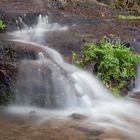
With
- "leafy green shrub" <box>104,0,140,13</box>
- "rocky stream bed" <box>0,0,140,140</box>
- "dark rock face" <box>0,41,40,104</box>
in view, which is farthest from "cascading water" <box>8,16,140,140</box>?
"leafy green shrub" <box>104,0,140,13</box>

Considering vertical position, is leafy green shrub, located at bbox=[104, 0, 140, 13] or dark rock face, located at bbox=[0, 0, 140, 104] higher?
dark rock face, located at bbox=[0, 0, 140, 104]

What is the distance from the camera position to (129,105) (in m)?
9.43

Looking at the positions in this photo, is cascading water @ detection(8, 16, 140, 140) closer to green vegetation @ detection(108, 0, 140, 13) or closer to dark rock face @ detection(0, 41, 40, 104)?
dark rock face @ detection(0, 41, 40, 104)

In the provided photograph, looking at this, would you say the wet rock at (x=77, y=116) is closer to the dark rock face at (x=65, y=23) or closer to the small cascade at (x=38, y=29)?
→ the dark rock face at (x=65, y=23)

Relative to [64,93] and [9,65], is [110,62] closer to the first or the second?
[64,93]

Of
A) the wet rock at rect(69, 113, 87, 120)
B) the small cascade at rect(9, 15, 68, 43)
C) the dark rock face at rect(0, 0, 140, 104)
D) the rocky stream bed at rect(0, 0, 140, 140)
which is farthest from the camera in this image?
the small cascade at rect(9, 15, 68, 43)

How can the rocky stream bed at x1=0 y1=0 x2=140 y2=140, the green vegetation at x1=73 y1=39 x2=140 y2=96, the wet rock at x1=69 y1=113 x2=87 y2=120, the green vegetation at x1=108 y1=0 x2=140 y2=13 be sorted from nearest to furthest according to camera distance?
the rocky stream bed at x1=0 y1=0 x2=140 y2=140 < the wet rock at x1=69 y1=113 x2=87 y2=120 < the green vegetation at x1=73 y1=39 x2=140 y2=96 < the green vegetation at x1=108 y1=0 x2=140 y2=13

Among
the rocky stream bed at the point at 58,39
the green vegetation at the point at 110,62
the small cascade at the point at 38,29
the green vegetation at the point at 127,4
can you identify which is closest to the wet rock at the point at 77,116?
the rocky stream bed at the point at 58,39

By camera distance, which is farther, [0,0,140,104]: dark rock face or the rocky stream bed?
[0,0,140,104]: dark rock face

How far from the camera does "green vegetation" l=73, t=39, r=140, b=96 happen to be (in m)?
10.4

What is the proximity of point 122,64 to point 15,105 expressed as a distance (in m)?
3.46

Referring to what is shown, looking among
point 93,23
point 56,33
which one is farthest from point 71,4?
point 56,33

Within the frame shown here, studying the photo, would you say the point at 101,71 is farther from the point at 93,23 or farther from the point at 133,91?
the point at 93,23

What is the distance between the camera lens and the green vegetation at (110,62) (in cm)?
1045
